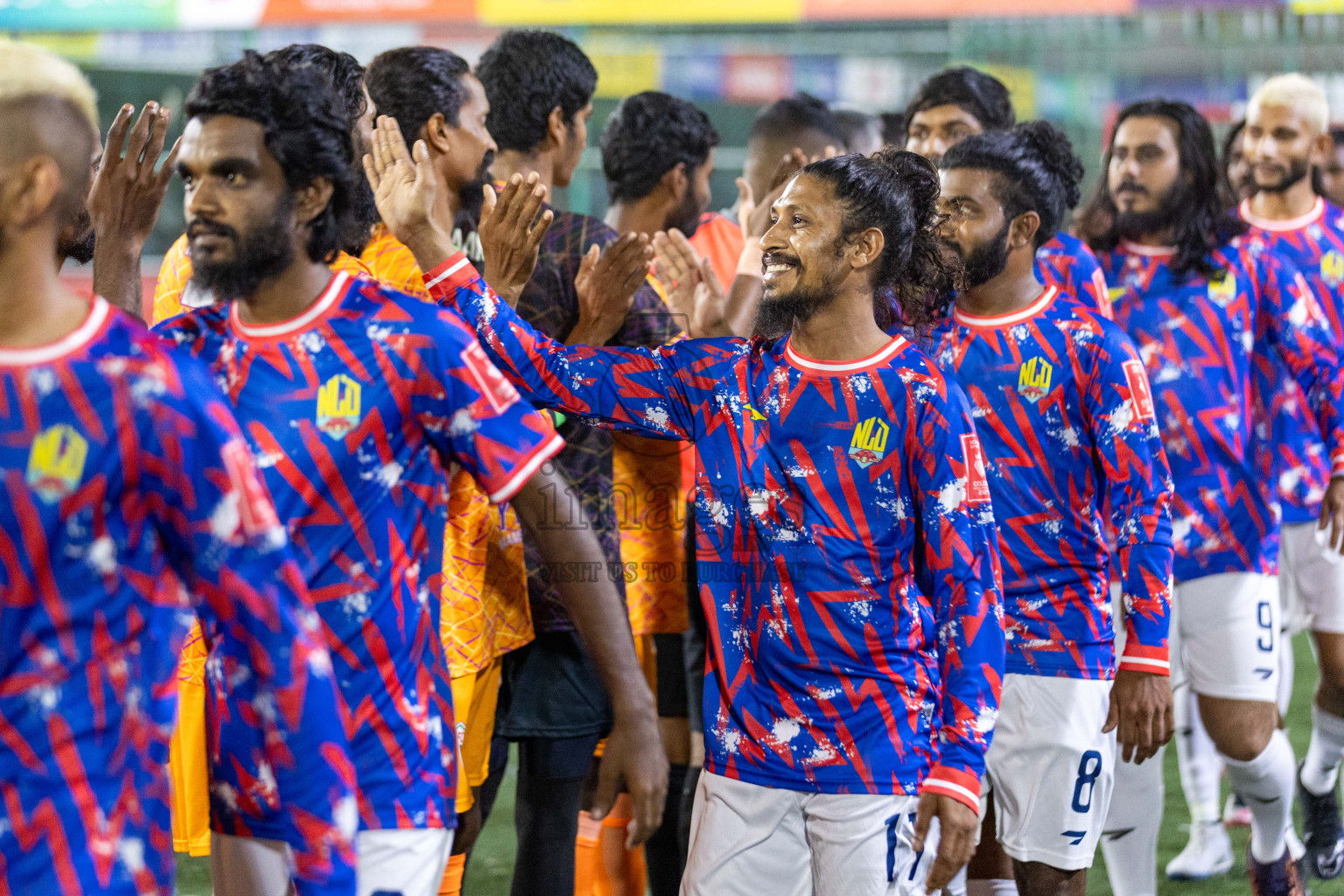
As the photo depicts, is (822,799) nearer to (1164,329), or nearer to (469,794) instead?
(469,794)

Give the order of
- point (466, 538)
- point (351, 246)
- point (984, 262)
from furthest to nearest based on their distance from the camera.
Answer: point (984, 262)
point (466, 538)
point (351, 246)

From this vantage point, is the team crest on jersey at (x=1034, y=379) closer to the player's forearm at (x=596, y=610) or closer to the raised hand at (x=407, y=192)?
the raised hand at (x=407, y=192)

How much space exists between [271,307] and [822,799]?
1.26 meters

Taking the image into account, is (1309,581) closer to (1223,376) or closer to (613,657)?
(1223,376)

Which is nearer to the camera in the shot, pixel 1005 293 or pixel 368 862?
pixel 368 862

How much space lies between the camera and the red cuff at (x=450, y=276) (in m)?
2.70

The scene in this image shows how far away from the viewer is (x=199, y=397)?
66.4 inches

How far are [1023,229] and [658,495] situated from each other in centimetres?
121

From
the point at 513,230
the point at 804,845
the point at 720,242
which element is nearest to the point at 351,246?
the point at 513,230

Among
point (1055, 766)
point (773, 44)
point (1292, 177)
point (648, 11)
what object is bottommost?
point (1055, 766)

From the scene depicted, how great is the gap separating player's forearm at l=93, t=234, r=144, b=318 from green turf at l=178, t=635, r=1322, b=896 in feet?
7.96

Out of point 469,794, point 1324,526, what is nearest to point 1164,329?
point 1324,526

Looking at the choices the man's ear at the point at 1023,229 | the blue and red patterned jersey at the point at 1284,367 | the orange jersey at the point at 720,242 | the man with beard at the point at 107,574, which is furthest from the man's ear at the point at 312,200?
the blue and red patterned jersey at the point at 1284,367

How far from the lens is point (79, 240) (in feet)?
9.58
